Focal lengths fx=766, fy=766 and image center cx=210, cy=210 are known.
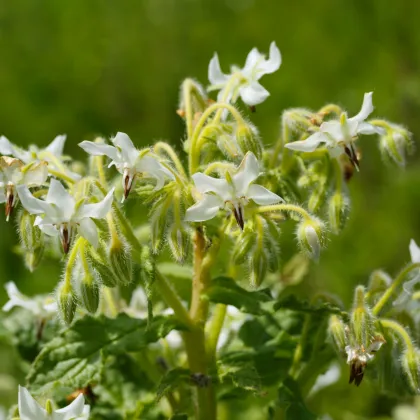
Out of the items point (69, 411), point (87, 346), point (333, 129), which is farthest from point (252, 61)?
point (69, 411)

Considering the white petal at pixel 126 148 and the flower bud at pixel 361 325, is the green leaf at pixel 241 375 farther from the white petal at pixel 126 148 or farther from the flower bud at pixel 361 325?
the white petal at pixel 126 148

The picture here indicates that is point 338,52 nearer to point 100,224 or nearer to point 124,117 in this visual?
point 124,117

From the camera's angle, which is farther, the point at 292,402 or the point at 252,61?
the point at 252,61

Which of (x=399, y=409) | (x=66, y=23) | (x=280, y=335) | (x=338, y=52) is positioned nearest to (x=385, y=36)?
(x=338, y=52)

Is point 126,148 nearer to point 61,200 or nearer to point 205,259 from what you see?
point 61,200

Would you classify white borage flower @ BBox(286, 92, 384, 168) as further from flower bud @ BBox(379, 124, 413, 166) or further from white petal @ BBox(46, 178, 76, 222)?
white petal @ BBox(46, 178, 76, 222)

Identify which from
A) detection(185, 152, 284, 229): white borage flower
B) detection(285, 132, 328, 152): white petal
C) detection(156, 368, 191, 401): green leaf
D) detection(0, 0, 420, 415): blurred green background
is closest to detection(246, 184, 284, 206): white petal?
detection(185, 152, 284, 229): white borage flower

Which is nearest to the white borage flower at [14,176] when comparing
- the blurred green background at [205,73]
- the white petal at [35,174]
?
the white petal at [35,174]
